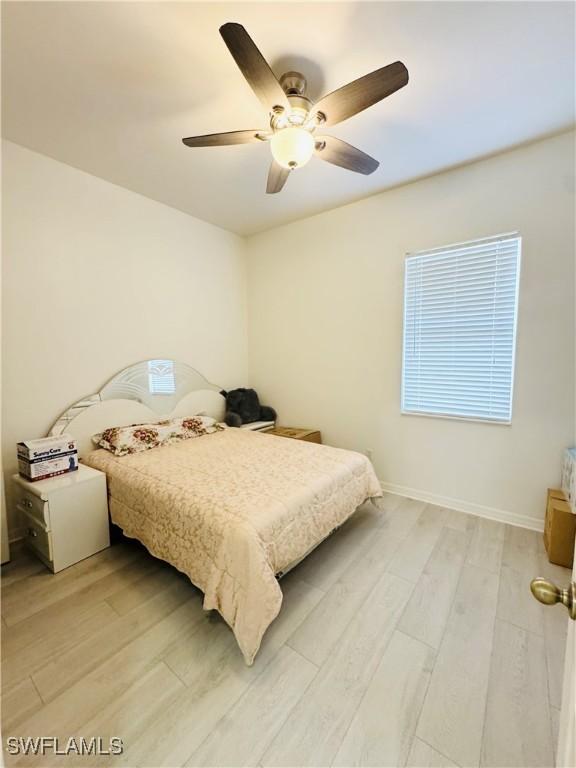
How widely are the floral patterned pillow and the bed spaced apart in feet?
0.26

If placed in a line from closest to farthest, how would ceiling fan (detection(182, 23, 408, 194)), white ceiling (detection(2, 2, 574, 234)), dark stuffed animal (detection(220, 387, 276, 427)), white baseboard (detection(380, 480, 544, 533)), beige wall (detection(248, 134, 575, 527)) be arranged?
ceiling fan (detection(182, 23, 408, 194)) < white ceiling (detection(2, 2, 574, 234)) < beige wall (detection(248, 134, 575, 527)) < white baseboard (detection(380, 480, 544, 533)) < dark stuffed animal (detection(220, 387, 276, 427))

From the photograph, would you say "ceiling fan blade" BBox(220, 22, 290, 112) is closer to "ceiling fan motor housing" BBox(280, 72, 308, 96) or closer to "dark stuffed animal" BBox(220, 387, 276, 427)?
"ceiling fan motor housing" BBox(280, 72, 308, 96)

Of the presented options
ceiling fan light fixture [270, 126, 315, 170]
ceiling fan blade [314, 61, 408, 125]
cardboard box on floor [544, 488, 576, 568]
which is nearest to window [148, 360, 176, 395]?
ceiling fan light fixture [270, 126, 315, 170]

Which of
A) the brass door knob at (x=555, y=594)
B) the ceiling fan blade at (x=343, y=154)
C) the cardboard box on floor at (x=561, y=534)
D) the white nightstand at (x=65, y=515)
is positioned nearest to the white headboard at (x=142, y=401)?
the white nightstand at (x=65, y=515)

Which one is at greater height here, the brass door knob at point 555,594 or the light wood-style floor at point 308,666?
the brass door knob at point 555,594

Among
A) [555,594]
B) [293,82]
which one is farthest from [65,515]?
[293,82]

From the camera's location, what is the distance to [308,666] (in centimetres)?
136

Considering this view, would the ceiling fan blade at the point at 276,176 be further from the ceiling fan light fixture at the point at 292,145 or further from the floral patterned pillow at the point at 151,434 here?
the floral patterned pillow at the point at 151,434

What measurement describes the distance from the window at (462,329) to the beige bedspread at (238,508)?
97cm

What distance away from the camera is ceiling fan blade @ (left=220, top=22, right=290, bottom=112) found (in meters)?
1.13

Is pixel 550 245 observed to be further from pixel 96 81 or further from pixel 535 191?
pixel 96 81

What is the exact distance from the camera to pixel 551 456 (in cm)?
227

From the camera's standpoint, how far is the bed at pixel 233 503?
1.40 meters

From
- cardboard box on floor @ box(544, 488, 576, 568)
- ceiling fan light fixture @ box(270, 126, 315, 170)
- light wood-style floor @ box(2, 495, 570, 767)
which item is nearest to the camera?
light wood-style floor @ box(2, 495, 570, 767)
